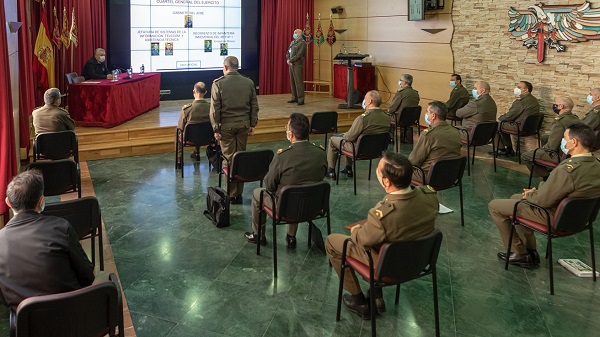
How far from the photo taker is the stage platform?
784 cm

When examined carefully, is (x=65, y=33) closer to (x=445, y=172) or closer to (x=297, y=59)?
(x=297, y=59)

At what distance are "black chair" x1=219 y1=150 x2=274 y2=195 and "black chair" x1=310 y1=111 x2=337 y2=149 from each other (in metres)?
2.33

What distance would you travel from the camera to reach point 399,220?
9.78 ft

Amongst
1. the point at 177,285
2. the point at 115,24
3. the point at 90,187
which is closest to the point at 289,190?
the point at 177,285

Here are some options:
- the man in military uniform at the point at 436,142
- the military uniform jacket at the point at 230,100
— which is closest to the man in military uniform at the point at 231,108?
the military uniform jacket at the point at 230,100

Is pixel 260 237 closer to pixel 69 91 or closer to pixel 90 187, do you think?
pixel 90 187

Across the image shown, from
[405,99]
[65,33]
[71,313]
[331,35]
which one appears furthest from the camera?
[331,35]

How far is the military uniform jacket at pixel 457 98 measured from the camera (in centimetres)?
874

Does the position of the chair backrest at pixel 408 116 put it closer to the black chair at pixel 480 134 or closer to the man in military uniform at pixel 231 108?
the black chair at pixel 480 134

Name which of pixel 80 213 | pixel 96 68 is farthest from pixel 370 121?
pixel 96 68

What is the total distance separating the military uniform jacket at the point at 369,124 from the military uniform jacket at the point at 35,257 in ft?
14.1

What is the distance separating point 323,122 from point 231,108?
2014mm

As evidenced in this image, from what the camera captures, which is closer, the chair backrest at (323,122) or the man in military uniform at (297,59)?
the chair backrest at (323,122)

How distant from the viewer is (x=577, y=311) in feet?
11.8
